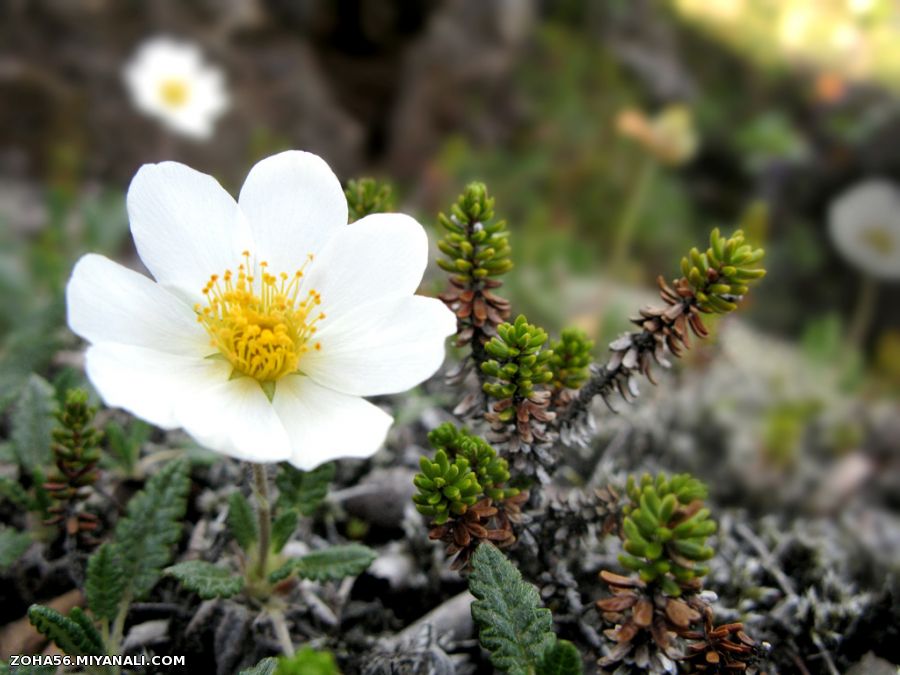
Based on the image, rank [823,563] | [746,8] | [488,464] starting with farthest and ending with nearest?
[746,8] → [823,563] → [488,464]

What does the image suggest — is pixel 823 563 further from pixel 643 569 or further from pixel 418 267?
pixel 418 267

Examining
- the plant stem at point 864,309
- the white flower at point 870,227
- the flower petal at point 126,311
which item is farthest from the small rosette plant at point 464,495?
the white flower at point 870,227

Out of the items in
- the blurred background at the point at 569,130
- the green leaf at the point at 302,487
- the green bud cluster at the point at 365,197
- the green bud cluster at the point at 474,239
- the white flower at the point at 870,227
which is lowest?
the green leaf at the point at 302,487

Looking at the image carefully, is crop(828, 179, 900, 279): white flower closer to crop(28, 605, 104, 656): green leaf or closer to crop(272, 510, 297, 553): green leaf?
crop(272, 510, 297, 553): green leaf

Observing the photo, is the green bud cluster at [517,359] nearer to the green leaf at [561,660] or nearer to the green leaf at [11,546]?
the green leaf at [561,660]

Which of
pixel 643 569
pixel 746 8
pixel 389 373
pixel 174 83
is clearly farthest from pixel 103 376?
pixel 746 8

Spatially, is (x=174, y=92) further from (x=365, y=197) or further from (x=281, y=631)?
(x=281, y=631)
